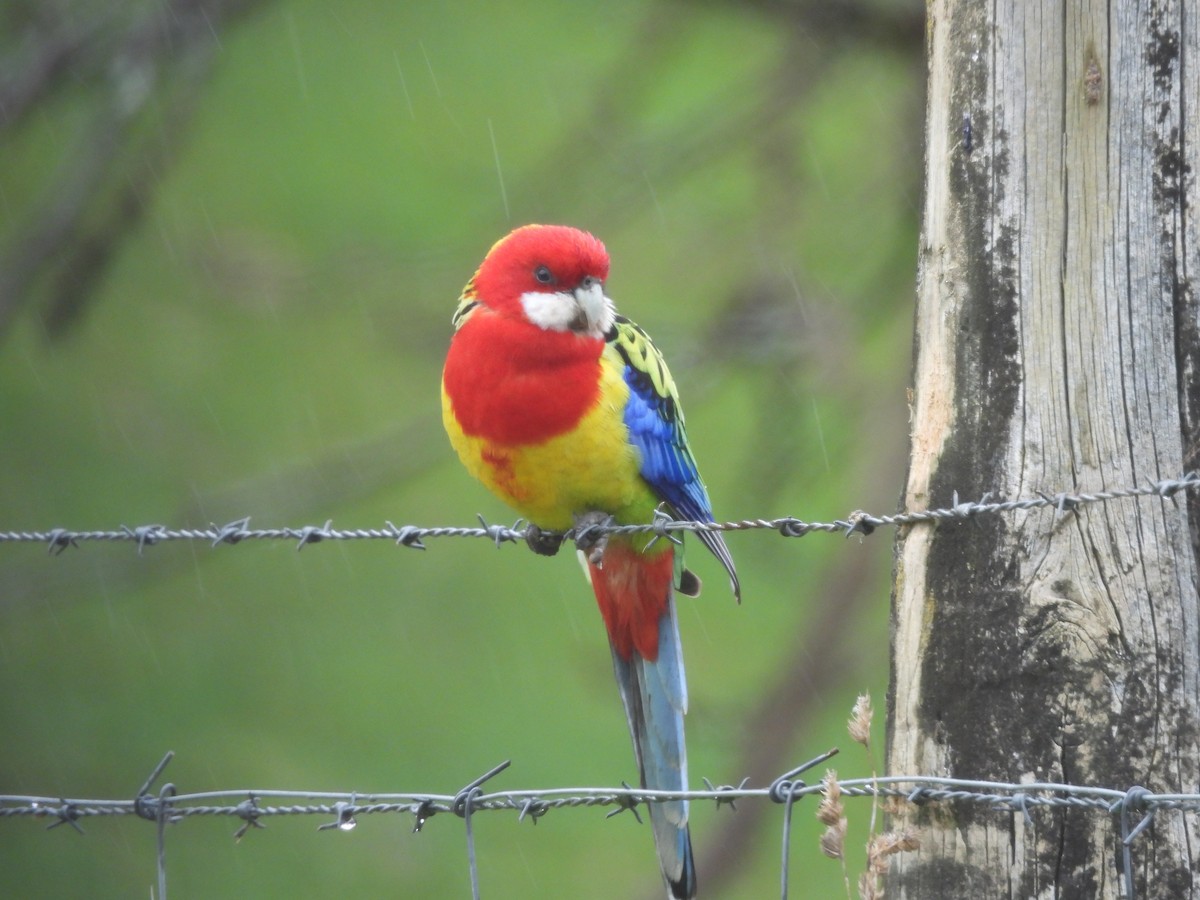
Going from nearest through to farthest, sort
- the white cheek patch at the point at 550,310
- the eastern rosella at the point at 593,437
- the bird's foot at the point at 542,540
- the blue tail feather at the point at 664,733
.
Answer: the blue tail feather at the point at 664,733
the eastern rosella at the point at 593,437
the white cheek patch at the point at 550,310
the bird's foot at the point at 542,540

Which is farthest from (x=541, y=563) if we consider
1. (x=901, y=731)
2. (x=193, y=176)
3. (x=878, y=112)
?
(x=901, y=731)

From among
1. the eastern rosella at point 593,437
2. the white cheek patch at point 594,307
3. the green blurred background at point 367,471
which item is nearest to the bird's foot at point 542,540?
the eastern rosella at point 593,437

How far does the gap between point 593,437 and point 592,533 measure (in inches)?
10.8

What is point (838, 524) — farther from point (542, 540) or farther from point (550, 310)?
point (542, 540)

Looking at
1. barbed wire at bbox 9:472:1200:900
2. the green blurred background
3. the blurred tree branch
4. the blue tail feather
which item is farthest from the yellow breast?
the green blurred background

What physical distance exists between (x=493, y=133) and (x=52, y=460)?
12.9ft

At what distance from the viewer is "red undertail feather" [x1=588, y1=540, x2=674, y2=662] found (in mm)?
3596

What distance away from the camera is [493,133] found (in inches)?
386

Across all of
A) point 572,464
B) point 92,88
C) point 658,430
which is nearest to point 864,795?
point 572,464

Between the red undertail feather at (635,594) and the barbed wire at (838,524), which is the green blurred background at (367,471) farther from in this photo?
the barbed wire at (838,524)

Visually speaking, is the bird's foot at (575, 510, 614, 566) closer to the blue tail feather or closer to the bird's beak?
the blue tail feather

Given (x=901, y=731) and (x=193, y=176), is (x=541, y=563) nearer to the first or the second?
(x=193, y=176)

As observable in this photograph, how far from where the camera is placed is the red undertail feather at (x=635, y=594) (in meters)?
3.60

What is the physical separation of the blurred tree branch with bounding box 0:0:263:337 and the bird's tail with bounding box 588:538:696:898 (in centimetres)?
205
